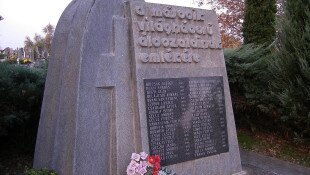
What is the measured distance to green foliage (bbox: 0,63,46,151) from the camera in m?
5.70

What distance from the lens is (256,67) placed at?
28.8ft

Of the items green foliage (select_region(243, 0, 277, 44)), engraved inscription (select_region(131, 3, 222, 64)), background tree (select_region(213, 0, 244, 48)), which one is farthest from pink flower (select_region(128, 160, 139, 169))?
background tree (select_region(213, 0, 244, 48))

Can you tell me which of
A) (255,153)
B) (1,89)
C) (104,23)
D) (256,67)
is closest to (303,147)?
(255,153)

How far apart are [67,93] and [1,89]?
5.20 feet

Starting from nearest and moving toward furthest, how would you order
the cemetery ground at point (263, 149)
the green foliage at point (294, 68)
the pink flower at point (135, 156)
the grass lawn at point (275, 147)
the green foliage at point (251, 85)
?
the pink flower at point (135, 156) → the cemetery ground at point (263, 149) → the green foliage at point (294, 68) → the grass lawn at point (275, 147) → the green foliage at point (251, 85)

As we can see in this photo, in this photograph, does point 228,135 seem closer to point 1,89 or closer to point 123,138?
point 123,138

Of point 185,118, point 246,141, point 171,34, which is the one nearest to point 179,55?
point 171,34

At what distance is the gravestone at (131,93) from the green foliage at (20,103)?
842mm

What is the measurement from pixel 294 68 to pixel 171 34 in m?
3.99

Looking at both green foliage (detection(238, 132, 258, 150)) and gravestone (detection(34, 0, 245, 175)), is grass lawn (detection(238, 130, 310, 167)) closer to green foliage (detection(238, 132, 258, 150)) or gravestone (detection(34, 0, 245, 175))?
green foliage (detection(238, 132, 258, 150))

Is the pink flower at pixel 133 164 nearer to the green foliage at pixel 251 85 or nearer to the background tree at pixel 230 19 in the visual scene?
the green foliage at pixel 251 85

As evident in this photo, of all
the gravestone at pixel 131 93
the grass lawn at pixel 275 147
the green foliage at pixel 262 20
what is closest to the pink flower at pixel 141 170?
the gravestone at pixel 131 93

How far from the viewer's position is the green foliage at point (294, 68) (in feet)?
25.4

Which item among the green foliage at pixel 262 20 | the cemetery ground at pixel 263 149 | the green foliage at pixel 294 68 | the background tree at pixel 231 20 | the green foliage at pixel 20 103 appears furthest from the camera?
the background tree at pixel 231 20
